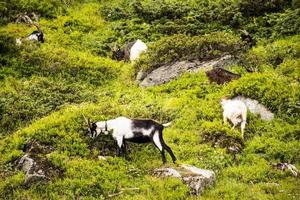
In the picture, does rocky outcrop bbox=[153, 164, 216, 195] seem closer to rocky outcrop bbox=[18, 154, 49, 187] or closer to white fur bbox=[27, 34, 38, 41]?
rocky outcrop bbox=[18, 154, 49, 187]

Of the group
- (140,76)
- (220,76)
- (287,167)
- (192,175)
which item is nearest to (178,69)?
(140,76)

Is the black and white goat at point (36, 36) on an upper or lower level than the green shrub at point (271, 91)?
lower

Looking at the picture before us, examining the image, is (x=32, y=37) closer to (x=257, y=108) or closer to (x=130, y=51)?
(x=130, y=51)

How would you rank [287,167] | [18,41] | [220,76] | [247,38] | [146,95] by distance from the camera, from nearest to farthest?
[287,167], [220,76], [146,95], [247,38], [18,41]

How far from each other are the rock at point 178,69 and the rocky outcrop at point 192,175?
329 inches

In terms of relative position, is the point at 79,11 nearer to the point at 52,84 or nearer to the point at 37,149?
the point at 52,84

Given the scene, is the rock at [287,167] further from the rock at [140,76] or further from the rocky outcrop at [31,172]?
the rock at [140,76]

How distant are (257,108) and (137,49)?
986 cm

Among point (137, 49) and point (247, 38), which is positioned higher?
point (247, 38)

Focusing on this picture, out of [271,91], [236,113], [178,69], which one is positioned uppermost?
[271,91]

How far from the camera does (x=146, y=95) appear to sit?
19.8 meters

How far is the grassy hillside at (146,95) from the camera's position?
12.8 metres

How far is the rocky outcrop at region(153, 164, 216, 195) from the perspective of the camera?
1238 cm

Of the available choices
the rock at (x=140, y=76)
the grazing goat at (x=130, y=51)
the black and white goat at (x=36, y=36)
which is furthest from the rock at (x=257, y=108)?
the black and white goat at (x=36, y=36)
